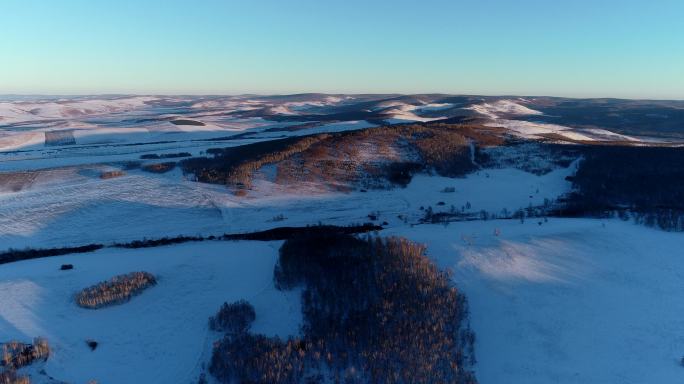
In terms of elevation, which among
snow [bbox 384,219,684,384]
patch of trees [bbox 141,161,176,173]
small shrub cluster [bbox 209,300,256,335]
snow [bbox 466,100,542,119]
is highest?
snow [bbox 466,100,542,119]

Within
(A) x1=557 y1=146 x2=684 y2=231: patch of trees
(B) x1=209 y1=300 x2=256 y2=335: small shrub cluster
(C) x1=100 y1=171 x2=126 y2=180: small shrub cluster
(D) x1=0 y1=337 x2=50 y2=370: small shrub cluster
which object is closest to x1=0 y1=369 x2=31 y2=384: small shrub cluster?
(D) x1=0 y1=337 x2=50 y2=370: small shrub cluster

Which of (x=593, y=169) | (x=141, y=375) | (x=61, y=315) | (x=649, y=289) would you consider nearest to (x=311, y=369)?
(x=141, y=375)

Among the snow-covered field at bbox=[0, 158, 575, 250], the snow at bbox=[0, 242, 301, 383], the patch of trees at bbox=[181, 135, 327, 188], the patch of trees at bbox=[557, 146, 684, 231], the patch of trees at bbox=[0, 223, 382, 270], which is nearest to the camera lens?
the snow at bbox=[0, 242, 301, 383]

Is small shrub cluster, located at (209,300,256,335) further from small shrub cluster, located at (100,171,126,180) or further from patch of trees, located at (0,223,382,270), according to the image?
small shrub cluster, located at (100,171,126,180)

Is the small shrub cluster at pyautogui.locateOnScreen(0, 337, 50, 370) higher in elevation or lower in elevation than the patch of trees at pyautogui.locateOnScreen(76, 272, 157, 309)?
lower

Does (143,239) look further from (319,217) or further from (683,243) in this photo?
(683,243)

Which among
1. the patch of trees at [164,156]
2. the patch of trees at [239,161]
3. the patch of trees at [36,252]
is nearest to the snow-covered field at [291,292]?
the patch of trees at [36,252]

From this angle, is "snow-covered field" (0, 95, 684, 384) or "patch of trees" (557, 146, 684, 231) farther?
"patch of trees" (557, 146, 684, 231)
